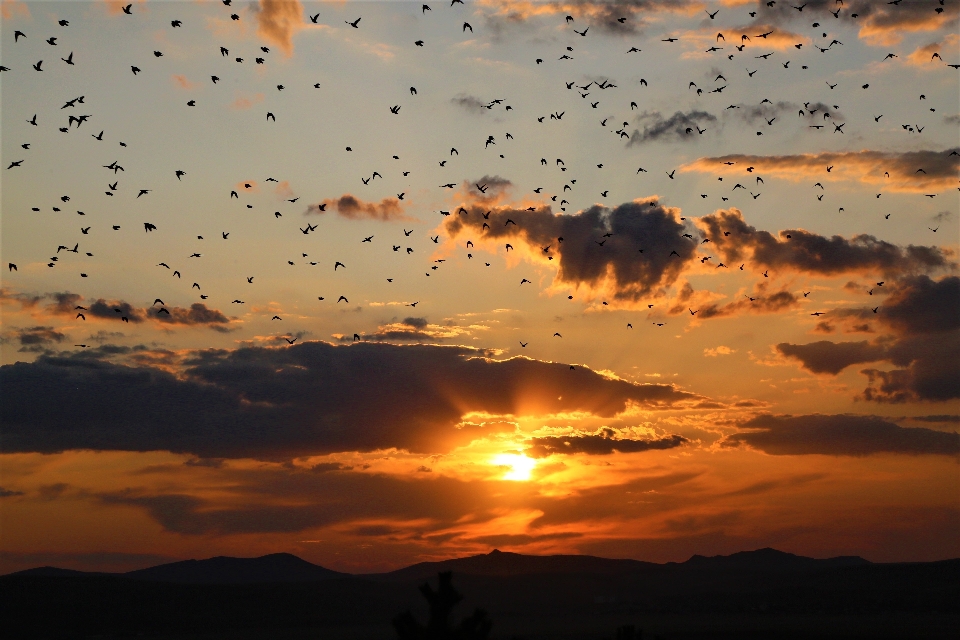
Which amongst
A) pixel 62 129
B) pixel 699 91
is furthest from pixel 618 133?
pixel 62 129

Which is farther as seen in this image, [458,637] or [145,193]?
[145,193]

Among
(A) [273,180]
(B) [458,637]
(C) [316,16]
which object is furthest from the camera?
(A) [273,180]

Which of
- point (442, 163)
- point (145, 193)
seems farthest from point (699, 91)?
point (145, 193)

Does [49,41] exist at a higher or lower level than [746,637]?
higher

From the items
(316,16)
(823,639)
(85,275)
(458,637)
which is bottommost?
(823,639)

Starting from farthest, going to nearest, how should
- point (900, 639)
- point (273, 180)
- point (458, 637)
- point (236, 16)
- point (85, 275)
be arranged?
1. point (900, 639)
2. point (85, 275)
3. point (273, 180)
4. point (236, 16)
5. point (458, 637)

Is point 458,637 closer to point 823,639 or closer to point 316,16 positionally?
point 316,16

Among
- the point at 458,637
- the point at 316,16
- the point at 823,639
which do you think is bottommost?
the point at 823,639

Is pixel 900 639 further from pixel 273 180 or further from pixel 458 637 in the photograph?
pixel 458 637

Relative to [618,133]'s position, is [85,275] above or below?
below
